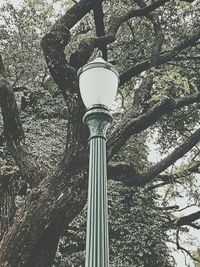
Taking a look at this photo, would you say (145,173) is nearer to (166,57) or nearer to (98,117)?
(166,57)

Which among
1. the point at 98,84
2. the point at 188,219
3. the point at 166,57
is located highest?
the point at 166,57

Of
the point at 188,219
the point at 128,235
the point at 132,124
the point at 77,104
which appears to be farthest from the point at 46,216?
the point at 188,219

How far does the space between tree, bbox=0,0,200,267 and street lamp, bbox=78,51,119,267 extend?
81.2 inches

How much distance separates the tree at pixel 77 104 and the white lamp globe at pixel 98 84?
82.7 inches

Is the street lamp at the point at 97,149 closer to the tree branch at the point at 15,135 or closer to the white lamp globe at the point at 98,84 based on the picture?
the white lamp globe at the point at 98,84

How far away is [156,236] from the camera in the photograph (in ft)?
31.6

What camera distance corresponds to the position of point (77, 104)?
586 centimetres

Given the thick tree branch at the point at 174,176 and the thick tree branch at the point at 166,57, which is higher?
the thick tree branch at the point at 166,57

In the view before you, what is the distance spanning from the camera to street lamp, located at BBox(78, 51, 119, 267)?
255 centimetres

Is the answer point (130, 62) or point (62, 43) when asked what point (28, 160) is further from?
point (130, 62)

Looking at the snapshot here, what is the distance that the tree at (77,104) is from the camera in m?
5.03

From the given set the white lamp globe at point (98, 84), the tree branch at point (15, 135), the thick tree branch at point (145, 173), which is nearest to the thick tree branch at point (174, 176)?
the thick tree branch at point (145, 173)

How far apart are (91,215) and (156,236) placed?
7294 millimetres

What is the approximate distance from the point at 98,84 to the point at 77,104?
2592mm
